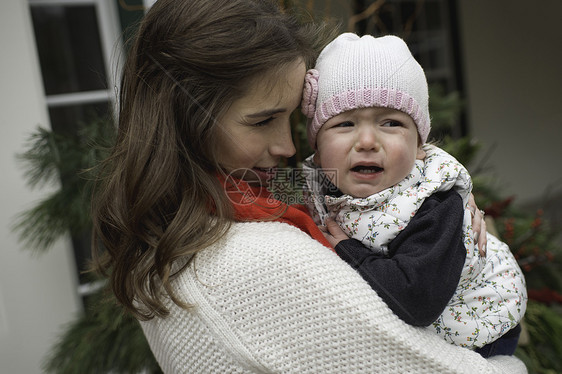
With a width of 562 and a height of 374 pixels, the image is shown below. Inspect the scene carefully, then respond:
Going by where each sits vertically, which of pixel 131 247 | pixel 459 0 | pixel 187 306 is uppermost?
pixel 459 0

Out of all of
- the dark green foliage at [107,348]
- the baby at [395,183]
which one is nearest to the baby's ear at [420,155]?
the baby at [395,183]

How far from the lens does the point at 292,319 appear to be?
0.99 meters

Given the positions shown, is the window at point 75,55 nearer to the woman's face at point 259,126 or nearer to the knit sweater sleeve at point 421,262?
the woman's face at point 259,126

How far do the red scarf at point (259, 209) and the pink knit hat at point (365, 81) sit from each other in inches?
9.8

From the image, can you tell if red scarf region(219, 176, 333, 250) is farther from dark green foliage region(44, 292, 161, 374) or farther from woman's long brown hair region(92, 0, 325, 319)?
dark green foliage region(44, 292, 161, 374)

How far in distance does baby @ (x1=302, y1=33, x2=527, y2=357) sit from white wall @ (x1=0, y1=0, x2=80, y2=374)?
150 cm

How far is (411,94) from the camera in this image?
1.19 metres

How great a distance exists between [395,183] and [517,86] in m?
5.28

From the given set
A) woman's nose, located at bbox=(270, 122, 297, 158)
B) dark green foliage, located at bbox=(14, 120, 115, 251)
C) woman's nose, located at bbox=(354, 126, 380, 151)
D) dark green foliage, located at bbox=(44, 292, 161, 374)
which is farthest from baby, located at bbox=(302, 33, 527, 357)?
dark green foliage, located at bbox=(44, 292, 161, 374)

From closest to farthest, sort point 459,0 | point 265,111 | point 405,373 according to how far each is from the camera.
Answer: point 405,373 → point 265,111 → point 459,0

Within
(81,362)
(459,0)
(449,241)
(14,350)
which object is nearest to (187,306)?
(449,241)

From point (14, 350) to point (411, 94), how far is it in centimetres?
213

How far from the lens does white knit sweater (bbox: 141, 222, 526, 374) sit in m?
0.97

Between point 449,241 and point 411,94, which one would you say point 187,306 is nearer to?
point 449,241
